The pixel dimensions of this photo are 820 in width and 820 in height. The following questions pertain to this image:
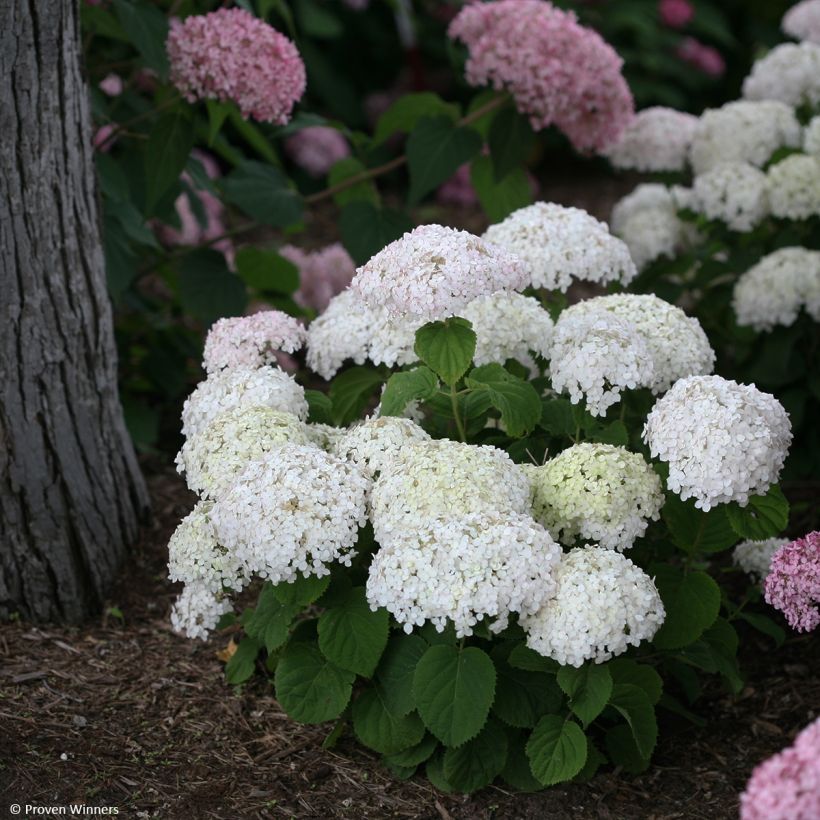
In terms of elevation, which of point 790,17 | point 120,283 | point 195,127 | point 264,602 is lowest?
point 264,602

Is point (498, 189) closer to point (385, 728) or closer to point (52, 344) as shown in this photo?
point (52, 344)

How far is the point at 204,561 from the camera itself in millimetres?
2492

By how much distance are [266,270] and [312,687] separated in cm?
199

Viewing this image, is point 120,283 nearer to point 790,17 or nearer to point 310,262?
point 310,262

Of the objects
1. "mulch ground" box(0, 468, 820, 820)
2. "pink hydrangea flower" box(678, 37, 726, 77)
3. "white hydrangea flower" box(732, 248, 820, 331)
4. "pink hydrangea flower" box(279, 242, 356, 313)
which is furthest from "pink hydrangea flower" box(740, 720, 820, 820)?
"pink hydrangea flower" box(678, 37, 726, 77)

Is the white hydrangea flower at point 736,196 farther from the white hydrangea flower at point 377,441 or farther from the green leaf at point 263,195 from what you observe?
the white hydrangea flower at point 377,441

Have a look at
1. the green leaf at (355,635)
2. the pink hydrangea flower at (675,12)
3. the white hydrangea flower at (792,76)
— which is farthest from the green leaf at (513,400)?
the pink hydrangea flower at (675,12)

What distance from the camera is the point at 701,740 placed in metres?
2.78

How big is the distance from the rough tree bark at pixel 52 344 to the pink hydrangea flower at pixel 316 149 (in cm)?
372

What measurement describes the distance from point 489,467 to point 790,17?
339 centimetres

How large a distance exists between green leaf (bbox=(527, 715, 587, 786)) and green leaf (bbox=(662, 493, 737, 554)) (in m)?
0.45

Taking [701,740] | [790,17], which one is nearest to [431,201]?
[790,17]

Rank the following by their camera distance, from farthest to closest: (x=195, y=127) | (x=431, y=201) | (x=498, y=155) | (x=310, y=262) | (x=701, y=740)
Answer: (x=431, y=201) < (x=310, y=262) < (x=498, y=155) < (x=195, y=127) < (x=701, y=740)

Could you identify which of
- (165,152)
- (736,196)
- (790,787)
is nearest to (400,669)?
(790,787)
